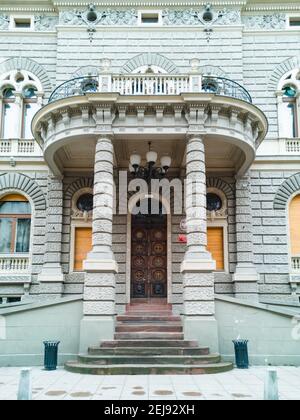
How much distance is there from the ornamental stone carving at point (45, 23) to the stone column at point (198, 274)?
10.5 meters

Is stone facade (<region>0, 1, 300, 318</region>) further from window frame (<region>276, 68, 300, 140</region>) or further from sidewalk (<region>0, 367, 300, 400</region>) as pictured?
sidewalk (<region>0, 367, 300, 400</region>)

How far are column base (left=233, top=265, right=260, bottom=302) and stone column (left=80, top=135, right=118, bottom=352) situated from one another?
547cm

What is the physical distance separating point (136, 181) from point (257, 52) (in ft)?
26.0

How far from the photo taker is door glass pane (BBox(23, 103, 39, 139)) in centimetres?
1878

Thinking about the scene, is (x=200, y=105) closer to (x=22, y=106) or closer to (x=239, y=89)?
(x=239, y=89)

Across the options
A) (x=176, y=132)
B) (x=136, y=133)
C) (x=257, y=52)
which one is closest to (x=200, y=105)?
(x=176, y=132)

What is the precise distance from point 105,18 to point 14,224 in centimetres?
966

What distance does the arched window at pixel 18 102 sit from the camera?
18.7 metres

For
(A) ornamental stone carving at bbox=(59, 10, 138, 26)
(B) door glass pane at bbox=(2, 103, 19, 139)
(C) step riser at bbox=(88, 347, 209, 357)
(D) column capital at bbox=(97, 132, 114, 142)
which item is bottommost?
(C) step riser at bbox=(88, 347, 209, 357)

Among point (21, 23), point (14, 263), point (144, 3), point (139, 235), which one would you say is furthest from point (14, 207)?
point (144, 3)

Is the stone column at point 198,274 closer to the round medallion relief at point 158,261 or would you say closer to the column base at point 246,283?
the column base at point 246,283

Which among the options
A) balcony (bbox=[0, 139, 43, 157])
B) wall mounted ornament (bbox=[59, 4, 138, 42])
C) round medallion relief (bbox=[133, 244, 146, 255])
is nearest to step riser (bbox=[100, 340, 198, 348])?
round medallion relief (bbox=[133, 244, 146, 255])

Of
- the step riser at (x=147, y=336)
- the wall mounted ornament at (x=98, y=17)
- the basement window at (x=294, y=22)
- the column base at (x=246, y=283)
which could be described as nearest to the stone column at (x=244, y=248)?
the column base at (x=246, y=283)

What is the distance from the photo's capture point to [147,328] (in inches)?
527
